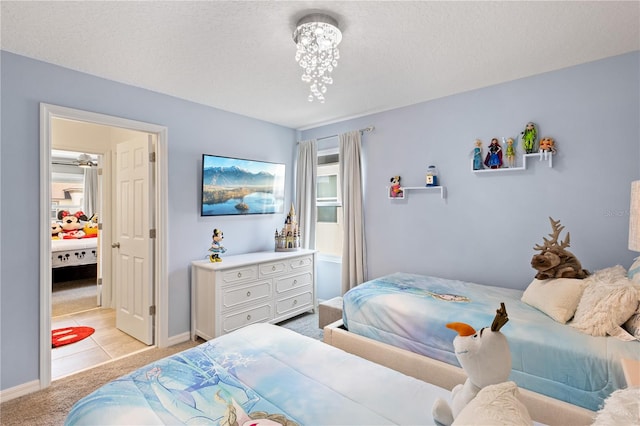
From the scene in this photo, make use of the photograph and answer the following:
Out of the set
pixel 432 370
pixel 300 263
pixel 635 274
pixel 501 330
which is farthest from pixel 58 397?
pixel 635 274

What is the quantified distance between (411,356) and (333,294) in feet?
7.19

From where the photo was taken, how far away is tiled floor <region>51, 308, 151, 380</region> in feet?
9.13

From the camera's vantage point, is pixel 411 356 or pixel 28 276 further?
pixel 28 276

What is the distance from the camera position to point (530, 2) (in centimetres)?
175

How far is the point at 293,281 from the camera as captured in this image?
3.84 meters

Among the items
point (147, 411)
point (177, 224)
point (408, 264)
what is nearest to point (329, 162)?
point (408, 264)

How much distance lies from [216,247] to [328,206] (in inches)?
65.6

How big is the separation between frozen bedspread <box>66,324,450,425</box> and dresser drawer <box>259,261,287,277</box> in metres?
1.81

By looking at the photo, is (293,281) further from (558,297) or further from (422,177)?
(558,297)

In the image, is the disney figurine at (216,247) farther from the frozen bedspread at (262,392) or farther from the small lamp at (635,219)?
the small lamp at (635,219)

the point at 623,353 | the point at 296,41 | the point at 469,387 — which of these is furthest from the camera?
the point at 296,41

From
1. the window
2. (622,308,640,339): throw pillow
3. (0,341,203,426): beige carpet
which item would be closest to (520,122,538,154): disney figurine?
(622,308,640,339): throw pillow

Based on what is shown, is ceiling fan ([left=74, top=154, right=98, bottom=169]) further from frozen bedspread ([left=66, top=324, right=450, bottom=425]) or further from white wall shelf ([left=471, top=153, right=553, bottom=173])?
white wall shelf ([left=471, top=153, right=553, bottom=173])

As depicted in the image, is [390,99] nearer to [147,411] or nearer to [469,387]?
[469,387]
